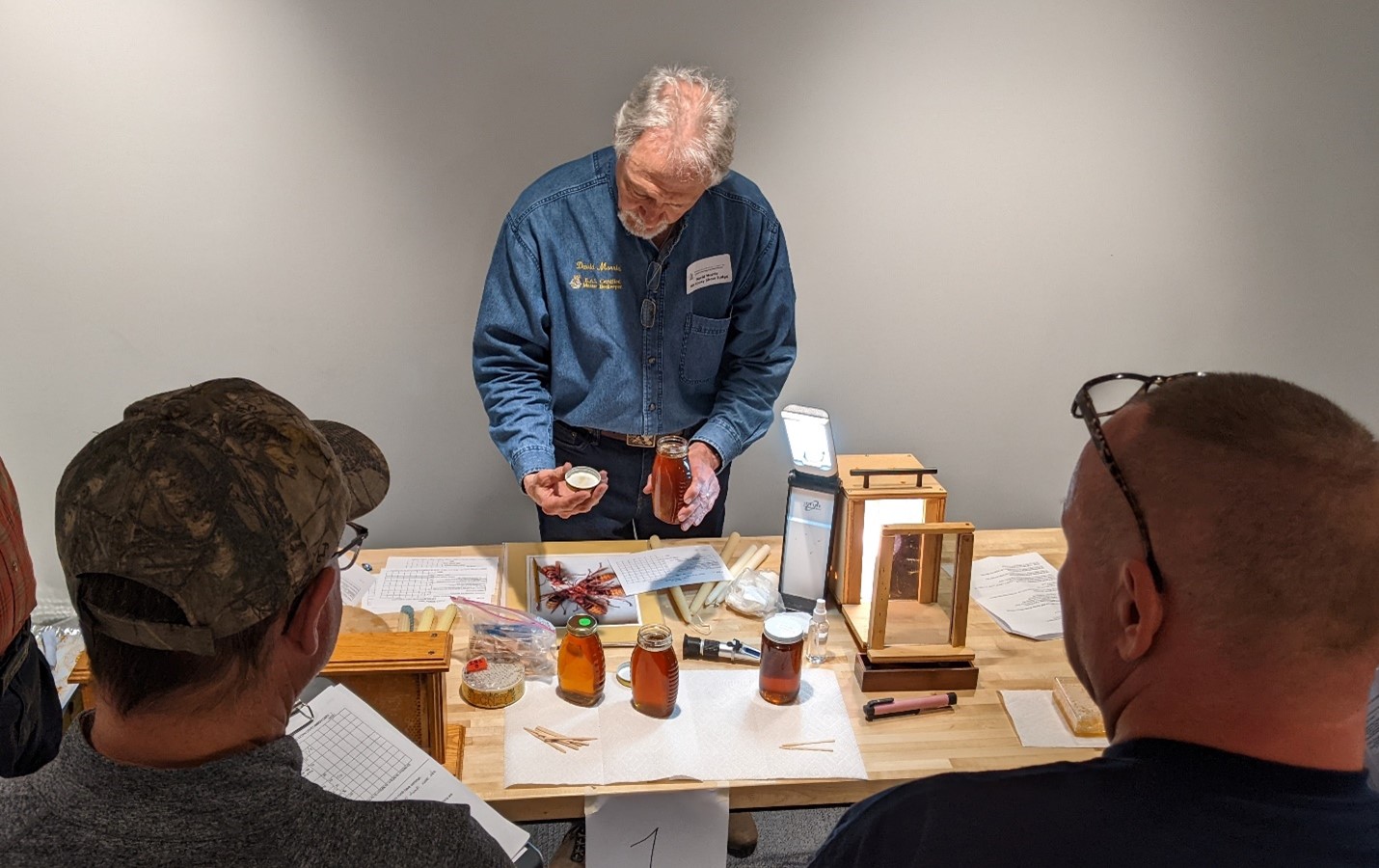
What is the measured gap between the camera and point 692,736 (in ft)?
5.94

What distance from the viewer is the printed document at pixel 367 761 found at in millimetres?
1492

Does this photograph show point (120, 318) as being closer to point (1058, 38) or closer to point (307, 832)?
point (307, 832)

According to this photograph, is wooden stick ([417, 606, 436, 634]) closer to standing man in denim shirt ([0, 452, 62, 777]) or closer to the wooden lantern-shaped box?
standing man in denim shirt ([0, 452, 62, 777])

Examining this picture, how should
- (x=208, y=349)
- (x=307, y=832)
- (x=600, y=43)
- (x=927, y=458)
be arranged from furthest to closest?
(x=927, y=458)
(x=208, y=349)
(x=600, y=43)
(x=307, y=832)

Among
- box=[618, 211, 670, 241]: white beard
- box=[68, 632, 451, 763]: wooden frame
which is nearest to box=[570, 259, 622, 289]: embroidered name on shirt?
box=[618, 211, 670, 241]: white beard

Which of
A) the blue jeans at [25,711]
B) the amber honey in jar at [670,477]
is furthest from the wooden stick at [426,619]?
the blue jeans at [25,711]

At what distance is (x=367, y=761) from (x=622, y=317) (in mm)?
1387

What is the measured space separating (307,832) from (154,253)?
2843mm

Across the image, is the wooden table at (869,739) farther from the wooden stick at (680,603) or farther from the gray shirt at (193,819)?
the gray shirt at (193,819)

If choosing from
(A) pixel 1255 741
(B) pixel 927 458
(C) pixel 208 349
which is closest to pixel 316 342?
(C) pixel 208 349

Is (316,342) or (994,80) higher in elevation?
(994,80)

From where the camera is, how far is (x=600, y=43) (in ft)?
10.3

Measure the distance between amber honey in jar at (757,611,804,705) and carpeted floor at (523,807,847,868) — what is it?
3.01 ft

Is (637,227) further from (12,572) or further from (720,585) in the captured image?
(12,572)
